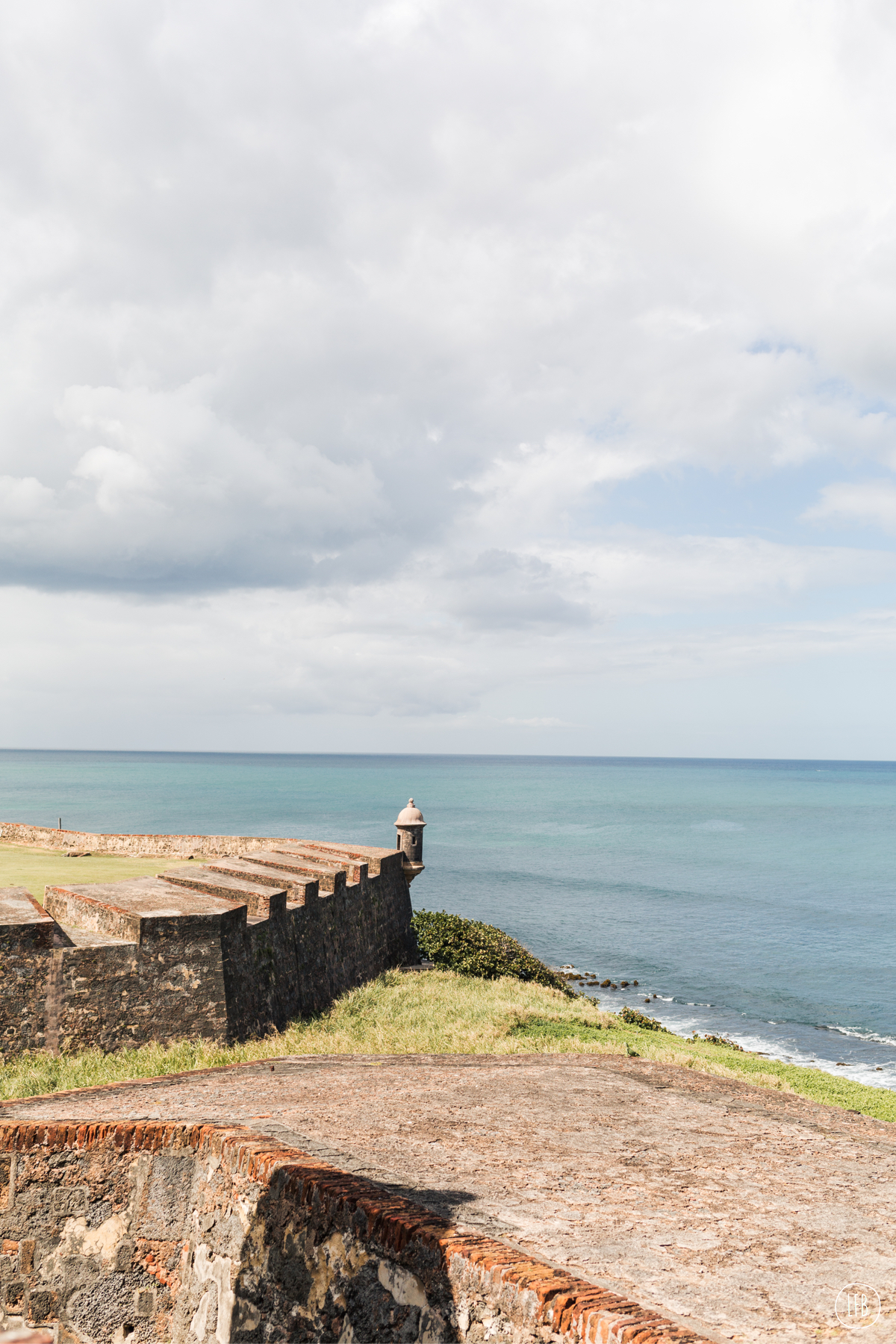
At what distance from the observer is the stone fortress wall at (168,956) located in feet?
A: 41.0

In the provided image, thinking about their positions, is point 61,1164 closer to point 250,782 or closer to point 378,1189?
point 378,1189

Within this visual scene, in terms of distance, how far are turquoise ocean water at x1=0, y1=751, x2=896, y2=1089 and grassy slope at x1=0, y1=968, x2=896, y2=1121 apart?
949 centimetres

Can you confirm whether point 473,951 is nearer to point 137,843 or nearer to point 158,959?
point 137,843

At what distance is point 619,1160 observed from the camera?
25.4ft

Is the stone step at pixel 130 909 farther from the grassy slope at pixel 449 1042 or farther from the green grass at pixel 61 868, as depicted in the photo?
the green grass at pixel 61 868

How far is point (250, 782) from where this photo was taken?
182125mm

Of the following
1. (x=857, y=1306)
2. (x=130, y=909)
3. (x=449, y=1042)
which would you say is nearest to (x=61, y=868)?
(x=130, y=909)

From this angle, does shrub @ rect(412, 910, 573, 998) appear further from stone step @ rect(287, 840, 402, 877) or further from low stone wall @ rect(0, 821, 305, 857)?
low stone wall @ rect(0, 821, 305, 857)

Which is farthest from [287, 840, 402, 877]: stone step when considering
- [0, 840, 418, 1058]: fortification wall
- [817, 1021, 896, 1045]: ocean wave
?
[817, 1021, 896, 1045]: ocean wave

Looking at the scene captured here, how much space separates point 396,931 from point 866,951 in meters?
31.1

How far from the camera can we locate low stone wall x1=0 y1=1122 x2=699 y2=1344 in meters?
4.57

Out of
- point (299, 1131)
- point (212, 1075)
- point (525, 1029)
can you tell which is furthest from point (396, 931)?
point (299, 1131)

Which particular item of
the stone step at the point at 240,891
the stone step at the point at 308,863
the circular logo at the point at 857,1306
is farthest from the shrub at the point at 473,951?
the circular logo at the point at 857,1306

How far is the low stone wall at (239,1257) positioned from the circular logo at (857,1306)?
1.26 metres
